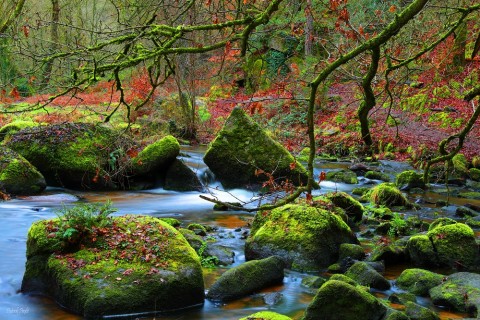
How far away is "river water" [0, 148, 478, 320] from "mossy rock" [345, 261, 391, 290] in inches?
5.6

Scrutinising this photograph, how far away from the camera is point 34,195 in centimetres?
1112

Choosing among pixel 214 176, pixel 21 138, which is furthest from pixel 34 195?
pixel 214 176

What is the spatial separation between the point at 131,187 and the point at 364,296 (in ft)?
28.9

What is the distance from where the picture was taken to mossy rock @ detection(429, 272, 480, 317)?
17.6 feet

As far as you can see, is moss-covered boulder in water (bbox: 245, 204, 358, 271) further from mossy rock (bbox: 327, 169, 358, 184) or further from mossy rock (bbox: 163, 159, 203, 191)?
mossy rock (bbox: 327, 169, 358, 184)

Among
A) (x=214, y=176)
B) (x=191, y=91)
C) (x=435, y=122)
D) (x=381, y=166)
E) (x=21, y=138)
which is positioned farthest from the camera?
(x=191, y=91)

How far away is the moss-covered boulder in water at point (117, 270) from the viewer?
5.04 m

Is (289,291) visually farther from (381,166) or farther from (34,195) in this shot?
(381,166)

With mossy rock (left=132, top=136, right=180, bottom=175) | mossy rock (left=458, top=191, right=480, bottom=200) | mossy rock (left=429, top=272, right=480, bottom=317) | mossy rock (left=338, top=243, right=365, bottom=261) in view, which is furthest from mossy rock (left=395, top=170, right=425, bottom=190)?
mossy rock (left=429, top=272, right=480, bottom=317)

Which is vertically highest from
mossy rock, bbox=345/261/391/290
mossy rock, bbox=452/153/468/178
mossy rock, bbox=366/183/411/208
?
mossy rock, bbox=452/153/468/178

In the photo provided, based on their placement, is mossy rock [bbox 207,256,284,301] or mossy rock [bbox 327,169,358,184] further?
mossy rock [bbox 327,169,358,184]

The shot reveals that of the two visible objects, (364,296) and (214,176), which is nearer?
(364,296)

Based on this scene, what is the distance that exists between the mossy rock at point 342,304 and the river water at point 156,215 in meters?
0.61

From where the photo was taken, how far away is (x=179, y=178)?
12.9m
